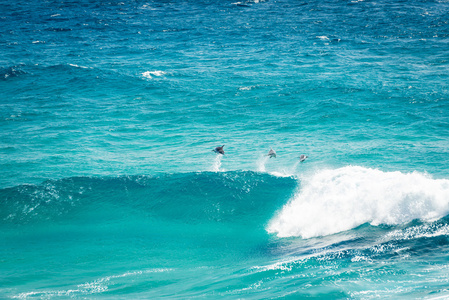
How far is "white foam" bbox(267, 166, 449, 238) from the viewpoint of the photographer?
803 inches

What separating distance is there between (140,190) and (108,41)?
34.7 metres

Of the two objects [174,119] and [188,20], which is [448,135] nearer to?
[174,119]

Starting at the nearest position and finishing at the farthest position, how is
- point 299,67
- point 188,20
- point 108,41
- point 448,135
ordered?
point 448,135 < point 299,67 < point 108,41 < point 188,20

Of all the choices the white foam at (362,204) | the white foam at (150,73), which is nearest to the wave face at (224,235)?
the white foam at (362,204)

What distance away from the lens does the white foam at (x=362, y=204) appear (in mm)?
20391

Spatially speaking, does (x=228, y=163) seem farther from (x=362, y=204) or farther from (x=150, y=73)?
(x=150, y=73)

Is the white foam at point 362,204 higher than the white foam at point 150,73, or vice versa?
the white foam at point 150,73

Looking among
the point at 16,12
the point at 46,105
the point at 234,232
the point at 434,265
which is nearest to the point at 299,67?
the point at 46,105

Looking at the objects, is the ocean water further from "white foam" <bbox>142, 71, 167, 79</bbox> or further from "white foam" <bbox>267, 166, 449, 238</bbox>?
"white foam" <bbox>142, 71, 167, 79</bbox>

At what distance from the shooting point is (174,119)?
1357 inches

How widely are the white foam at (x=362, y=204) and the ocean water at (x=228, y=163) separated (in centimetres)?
8

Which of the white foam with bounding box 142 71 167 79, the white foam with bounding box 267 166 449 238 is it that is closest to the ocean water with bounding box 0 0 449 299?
the white foam with bounding box 267 166 449 238

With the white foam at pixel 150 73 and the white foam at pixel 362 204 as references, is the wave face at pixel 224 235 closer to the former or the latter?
the white foam at pixel 362 204

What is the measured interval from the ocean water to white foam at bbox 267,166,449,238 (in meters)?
0.08
